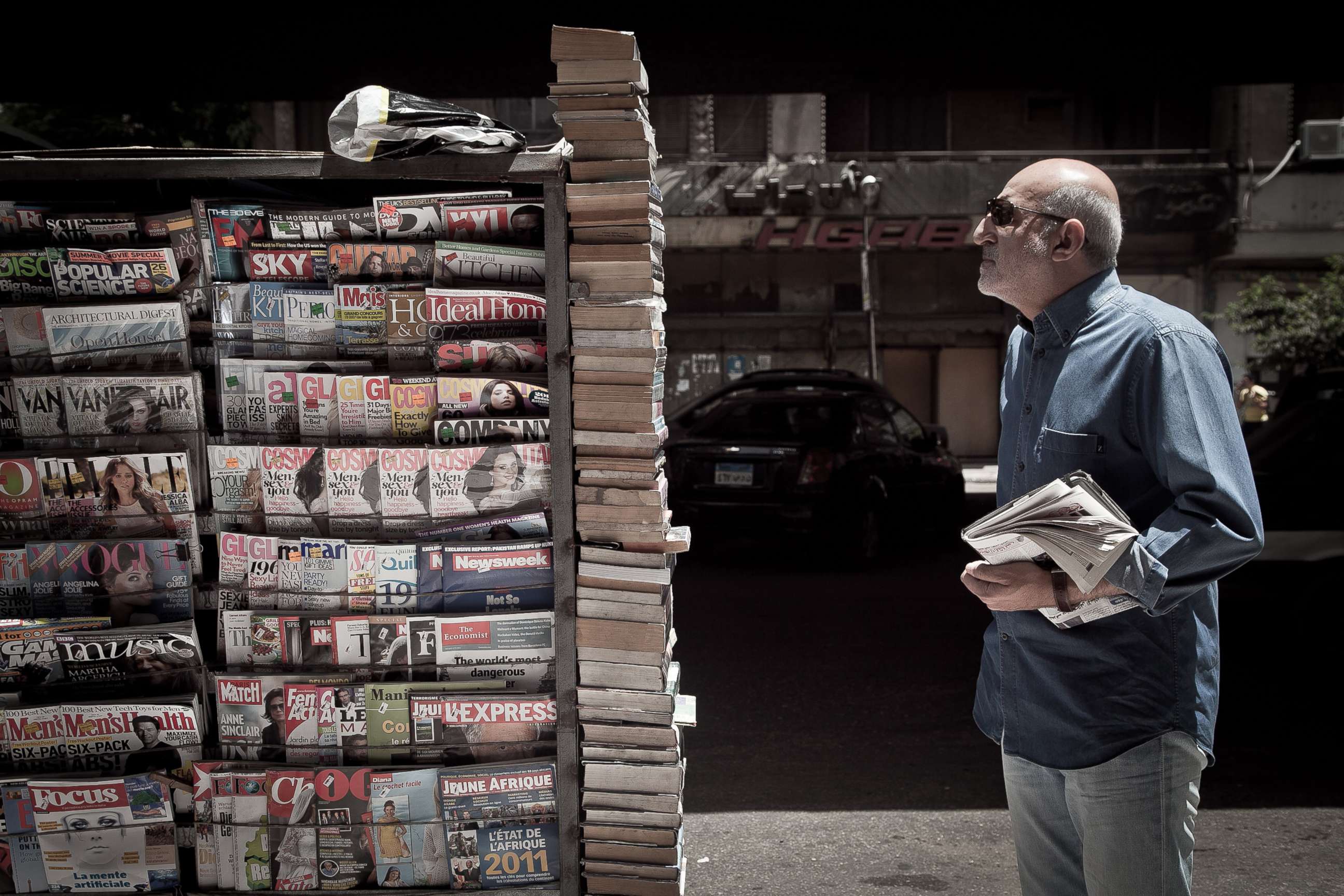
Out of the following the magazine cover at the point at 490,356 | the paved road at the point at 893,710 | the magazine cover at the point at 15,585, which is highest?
the magazine cover at the point at 490,356

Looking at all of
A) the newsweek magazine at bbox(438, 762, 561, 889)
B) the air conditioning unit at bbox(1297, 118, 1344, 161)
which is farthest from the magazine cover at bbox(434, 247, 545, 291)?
the air conditioning unit at bbox(1297, 118, 1344, 161)

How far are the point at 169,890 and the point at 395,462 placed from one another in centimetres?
125

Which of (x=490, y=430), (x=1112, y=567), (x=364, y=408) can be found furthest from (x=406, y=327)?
(x=1112, y=567)

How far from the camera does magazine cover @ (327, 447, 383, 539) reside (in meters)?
2.66

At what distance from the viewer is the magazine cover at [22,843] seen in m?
2.64

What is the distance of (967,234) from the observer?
2108cm

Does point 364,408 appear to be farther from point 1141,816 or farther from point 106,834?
point 1141,816

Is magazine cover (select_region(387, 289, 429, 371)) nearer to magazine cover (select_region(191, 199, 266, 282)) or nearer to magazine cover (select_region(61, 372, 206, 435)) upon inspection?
magazine cover (select_region(191, 199, 266, 282))

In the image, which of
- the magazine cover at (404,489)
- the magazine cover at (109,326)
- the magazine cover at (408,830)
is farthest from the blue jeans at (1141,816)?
the magazine cover at (109,326)

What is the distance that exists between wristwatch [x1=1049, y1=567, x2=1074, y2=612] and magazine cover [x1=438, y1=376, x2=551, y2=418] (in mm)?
1252

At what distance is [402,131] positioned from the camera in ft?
8.34

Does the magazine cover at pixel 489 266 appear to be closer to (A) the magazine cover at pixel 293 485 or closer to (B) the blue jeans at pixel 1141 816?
(A) the magazine cover at pixel 293 485

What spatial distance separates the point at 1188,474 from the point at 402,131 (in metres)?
1.88

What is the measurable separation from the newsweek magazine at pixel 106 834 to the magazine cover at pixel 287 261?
1304 millimetres
